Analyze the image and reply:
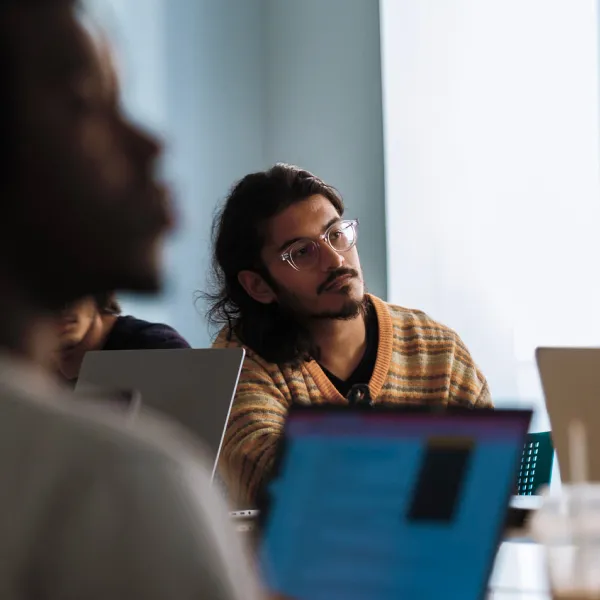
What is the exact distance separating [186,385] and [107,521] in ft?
3.79

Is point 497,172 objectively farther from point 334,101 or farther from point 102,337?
point 102,337

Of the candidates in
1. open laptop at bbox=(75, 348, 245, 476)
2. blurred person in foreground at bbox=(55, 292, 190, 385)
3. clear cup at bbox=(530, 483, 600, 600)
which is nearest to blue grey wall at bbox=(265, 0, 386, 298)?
blurred person in foreground at bbox=(55, 292, 190, 385)

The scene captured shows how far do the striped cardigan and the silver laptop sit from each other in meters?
0.60

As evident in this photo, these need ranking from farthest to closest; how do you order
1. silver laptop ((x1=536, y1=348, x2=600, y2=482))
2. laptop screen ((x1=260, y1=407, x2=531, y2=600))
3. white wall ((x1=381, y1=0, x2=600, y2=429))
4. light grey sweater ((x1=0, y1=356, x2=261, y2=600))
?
white wall ((x1=381, y1=0, x2=600, y2=429))
silver laptop ((x1=536, y1=348, x2=600, y2=482))
laptop screen ((x1=260, y1=407, x2=531, y2=600))
light grey sweater ((x1=0, y1=356, x2=261, y2=600))

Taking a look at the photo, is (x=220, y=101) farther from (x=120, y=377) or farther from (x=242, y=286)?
(x=120, y=377)

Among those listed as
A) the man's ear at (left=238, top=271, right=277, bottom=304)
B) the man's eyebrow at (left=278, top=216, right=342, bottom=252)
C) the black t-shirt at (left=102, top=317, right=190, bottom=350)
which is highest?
the man's eyebrow at (left=278, top=216, right=342, bottom=252)

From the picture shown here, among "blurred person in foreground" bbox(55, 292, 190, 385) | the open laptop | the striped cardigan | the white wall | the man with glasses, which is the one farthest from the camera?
the white wall

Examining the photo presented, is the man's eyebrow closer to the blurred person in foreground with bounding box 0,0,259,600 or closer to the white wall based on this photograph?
the white wall

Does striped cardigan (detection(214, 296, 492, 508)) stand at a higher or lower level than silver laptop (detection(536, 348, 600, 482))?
lower

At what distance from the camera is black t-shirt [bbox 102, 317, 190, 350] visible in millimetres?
2312

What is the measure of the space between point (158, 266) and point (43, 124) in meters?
0.12

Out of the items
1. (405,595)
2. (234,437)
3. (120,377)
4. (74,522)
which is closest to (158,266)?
(74,522)

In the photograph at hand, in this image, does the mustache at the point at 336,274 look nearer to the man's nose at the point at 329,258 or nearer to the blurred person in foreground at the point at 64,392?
the man's nose at the point at 329,258

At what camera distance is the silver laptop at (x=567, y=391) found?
1.34 meters
